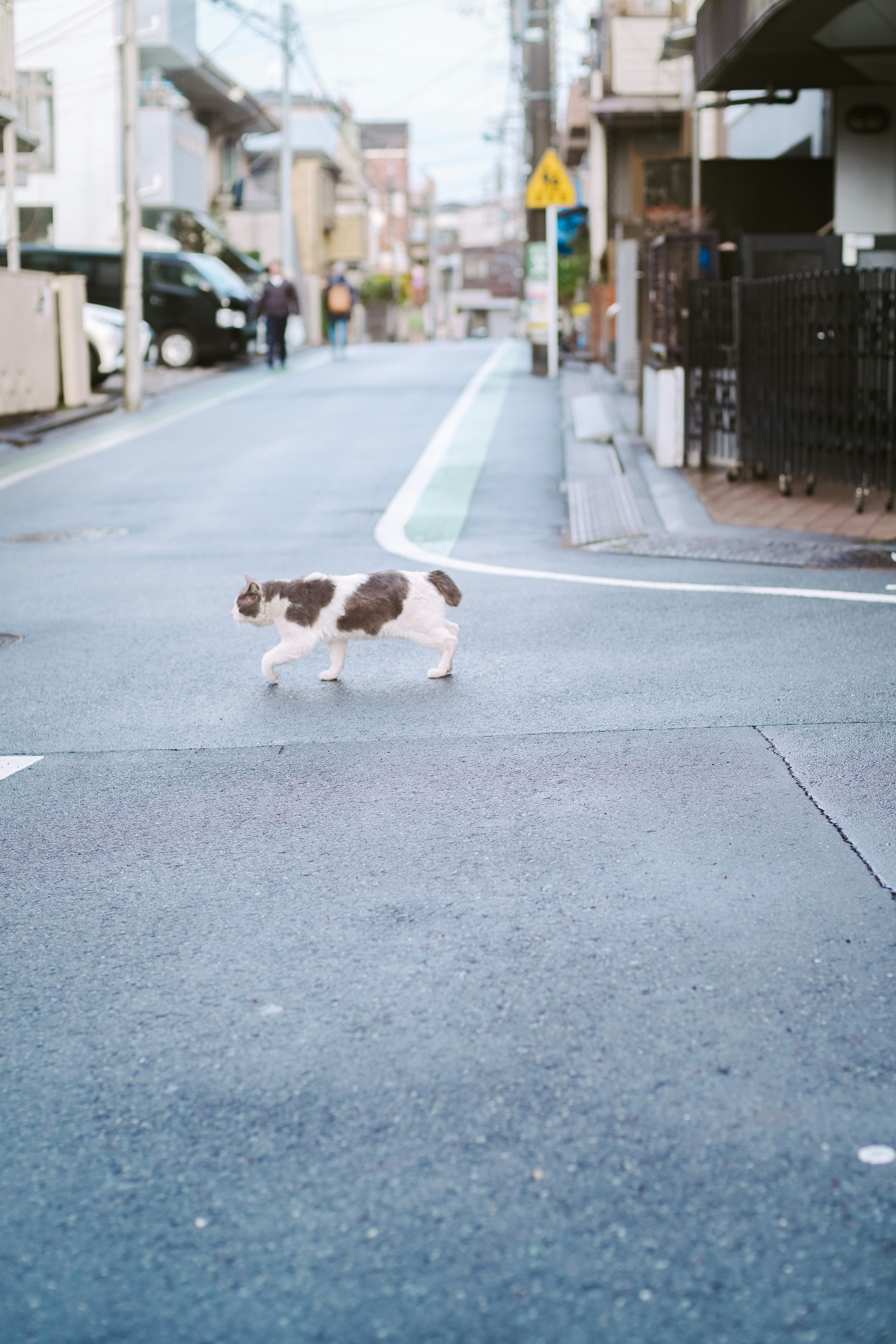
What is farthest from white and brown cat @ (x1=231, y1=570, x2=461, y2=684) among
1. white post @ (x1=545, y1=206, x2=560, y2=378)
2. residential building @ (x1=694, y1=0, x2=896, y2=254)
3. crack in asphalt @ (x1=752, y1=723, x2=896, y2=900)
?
white post @ (x1=545, y1=206, x2=560, y2=378)

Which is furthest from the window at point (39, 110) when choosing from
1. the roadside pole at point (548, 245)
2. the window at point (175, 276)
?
the roadside pole at point (548, 245)

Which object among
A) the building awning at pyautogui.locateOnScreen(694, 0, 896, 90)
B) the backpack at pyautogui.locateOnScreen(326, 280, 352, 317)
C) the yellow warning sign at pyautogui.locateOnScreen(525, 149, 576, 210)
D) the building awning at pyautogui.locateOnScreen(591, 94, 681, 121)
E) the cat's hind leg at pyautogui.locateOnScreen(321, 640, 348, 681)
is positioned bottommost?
the cat's hind leg at pyautogui.locateOnScreen(321, 640, 348, 681)

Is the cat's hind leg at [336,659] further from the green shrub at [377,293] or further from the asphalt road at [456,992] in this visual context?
the green shrub at [377,293]

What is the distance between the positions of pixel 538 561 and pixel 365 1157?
7.28m

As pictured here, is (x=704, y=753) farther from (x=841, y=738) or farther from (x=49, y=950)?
(x=49, y=950)

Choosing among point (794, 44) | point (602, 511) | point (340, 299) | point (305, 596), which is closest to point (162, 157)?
point (340, 299)

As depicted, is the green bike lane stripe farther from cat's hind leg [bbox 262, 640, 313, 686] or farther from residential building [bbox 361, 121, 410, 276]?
residential building [bbox 361, 121, 410, 276]

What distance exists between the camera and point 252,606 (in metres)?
6.43

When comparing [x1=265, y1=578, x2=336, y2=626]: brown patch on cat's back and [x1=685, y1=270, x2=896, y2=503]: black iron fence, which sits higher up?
[x1=685, y1=270, x2=896, y2=503]: black iron fence

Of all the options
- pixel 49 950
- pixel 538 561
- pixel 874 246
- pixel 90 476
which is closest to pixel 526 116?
pixel 874 246

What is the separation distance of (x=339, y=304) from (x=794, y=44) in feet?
58.4

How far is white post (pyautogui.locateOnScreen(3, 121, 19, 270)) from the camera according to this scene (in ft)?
67.7

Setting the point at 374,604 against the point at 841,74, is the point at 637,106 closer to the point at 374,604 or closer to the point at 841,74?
the point at 841,74

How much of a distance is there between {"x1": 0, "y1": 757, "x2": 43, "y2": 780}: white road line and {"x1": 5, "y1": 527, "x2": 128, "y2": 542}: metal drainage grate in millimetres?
5834
